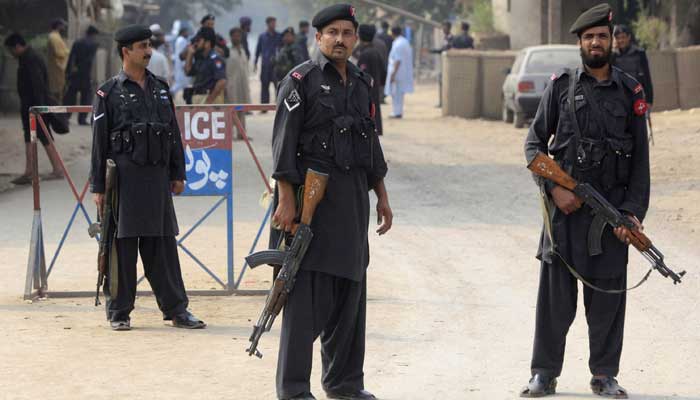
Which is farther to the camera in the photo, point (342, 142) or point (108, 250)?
point (108, 250)

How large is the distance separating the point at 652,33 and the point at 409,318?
1979 cm

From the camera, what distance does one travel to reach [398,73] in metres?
25.5

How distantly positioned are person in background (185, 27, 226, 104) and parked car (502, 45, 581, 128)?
652 centimetres

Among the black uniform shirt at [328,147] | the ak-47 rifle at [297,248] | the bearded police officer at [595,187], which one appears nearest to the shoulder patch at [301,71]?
the black uniform shirt at [328,147]

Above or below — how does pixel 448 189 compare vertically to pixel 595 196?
below

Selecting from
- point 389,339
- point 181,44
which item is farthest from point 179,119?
point 181,44

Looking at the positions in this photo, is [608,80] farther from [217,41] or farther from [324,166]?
[217,41]

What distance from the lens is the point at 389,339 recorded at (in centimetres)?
759

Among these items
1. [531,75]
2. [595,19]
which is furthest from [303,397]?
[531,75]

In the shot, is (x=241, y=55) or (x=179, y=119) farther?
(x=241, y=55)

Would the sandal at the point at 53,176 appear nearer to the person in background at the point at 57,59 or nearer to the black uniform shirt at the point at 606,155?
the person in background at the point at 57,59

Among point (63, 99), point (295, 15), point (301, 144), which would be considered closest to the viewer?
point (301, 144)

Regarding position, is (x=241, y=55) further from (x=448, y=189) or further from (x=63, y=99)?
(x=448, y=189)

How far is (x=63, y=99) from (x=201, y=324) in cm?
1481
